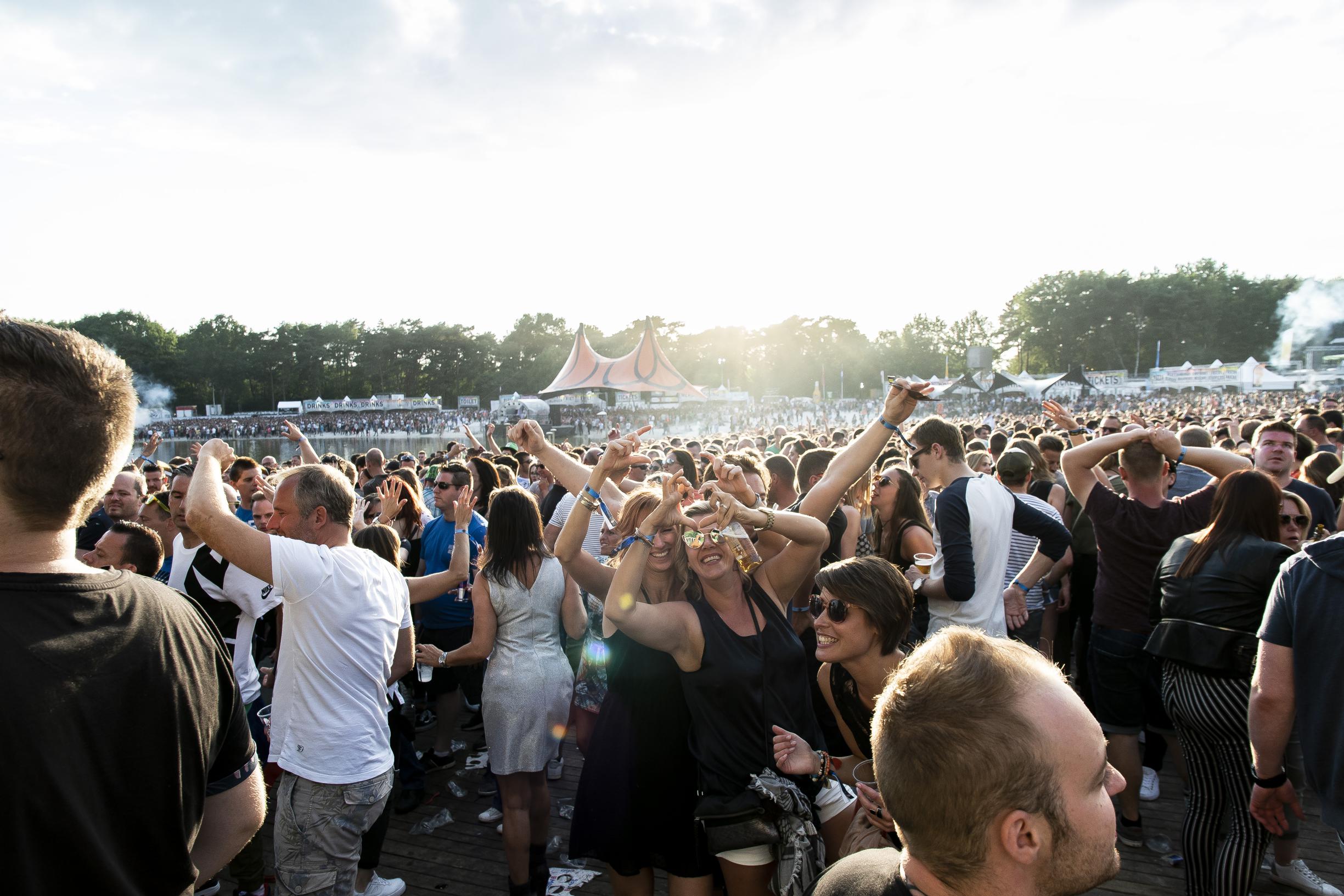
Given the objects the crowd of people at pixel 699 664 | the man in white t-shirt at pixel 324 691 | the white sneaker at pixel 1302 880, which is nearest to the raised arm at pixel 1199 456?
the crowd of people at pixel 699 664

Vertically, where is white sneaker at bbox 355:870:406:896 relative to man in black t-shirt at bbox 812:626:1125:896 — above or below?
below

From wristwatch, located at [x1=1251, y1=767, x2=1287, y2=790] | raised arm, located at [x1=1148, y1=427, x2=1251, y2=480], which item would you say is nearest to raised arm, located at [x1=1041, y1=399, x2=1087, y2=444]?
raised arm, located at [x1=1148, y1=427, x2=1251, y2=480]

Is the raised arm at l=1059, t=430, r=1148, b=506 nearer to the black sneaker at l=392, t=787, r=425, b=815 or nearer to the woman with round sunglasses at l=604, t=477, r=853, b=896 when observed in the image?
the woman with round sunglasses at l=604, t=477, r=853, b=896

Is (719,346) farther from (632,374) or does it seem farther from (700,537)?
(700,537)

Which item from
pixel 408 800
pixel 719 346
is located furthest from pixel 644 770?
pixel 719 346

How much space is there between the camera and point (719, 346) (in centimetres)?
7569

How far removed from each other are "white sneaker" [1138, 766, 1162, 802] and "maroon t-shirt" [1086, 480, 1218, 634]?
122 centimetres

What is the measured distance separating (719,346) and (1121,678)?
72.9 metres

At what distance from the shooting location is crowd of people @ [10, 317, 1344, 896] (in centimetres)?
115

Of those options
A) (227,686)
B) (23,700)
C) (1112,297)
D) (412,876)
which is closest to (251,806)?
(227,686)

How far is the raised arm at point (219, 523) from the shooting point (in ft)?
7.21

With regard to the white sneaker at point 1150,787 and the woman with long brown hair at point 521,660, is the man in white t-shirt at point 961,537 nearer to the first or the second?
the white sneaker at point 1150,787

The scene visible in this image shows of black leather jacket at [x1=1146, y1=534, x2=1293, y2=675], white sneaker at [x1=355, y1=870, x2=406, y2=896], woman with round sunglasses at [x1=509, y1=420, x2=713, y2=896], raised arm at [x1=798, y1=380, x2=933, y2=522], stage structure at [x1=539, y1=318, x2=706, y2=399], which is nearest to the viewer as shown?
woman with round sunglasses at [x1=509, y1=420, x2=713, y2=896]

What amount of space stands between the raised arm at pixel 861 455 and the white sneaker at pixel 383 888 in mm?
2828
